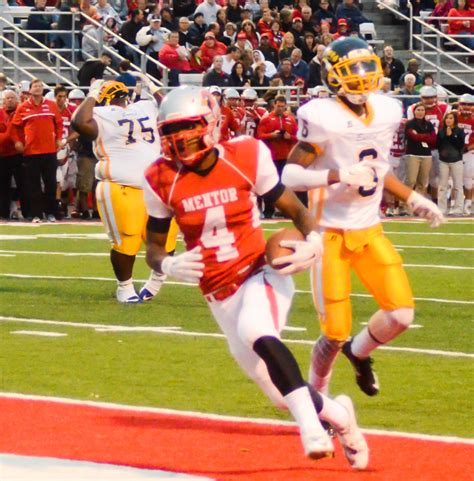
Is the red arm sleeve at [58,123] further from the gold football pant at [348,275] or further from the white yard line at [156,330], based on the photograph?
the gold football pant at [348,275]

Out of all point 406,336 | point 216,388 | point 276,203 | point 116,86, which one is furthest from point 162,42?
point 276,203

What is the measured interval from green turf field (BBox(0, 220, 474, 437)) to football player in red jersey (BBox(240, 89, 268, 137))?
5830 millimetres

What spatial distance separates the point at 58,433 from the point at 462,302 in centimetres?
541

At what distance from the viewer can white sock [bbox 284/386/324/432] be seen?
5.35m

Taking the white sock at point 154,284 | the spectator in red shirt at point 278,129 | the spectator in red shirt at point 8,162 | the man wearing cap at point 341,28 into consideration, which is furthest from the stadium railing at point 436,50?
the white sock at point 154,284

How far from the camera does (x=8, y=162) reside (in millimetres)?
19078

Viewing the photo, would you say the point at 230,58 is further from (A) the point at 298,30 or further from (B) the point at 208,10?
(A) the point at 298,30

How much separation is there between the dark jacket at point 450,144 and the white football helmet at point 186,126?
14.9 metres

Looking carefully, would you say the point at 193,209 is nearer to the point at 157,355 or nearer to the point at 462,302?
the point at 157,355

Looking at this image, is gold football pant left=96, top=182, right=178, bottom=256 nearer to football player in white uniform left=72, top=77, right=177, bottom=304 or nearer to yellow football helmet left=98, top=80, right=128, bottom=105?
football player in white uniform left=72, top=77, right=177, bottom=304

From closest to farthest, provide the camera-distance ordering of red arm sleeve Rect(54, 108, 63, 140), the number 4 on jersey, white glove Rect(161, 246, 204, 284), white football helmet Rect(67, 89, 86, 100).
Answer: white glove Rect(161, 246, 204, 284)
the number 4 on jersey
red arm sleeve Rect(54, 108, 63, 140)
white football helmet Rect(67, 89, 86, 100)

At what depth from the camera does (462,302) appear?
1124 centimetres

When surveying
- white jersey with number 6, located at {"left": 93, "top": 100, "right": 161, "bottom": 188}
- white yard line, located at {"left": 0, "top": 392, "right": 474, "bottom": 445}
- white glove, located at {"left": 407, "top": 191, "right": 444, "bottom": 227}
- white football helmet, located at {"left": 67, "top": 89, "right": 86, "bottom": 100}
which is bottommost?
white football helmet, located at {"left": 67, "top": 89, "right": 86, "bottom": 100}

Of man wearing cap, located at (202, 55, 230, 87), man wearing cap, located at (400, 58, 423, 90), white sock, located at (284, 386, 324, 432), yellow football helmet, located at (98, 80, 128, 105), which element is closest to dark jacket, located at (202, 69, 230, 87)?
man wearing cap, located at (202, 55, 230, 87)
